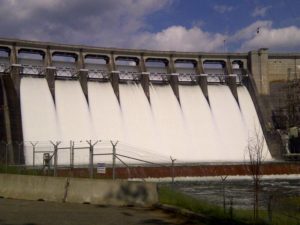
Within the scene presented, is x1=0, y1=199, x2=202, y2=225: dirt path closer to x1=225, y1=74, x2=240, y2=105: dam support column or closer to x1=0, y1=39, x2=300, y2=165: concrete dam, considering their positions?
x1=0, y1=39, x2=300, y2=165: concrete dam

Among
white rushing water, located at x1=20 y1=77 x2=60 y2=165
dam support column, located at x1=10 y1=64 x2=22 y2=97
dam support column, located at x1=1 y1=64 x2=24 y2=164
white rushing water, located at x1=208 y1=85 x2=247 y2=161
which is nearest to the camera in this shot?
dam support column, located at x1=1 y1=64 x2=24 y2=164

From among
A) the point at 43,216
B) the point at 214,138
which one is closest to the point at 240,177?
the point at 214,138

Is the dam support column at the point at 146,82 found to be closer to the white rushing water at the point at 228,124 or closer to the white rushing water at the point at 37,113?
the white rushing water at the point at 228,124

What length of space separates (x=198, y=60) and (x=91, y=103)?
14.3 metres

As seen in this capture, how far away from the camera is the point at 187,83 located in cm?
5141

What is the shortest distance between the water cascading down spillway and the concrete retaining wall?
A: 23.7 metres

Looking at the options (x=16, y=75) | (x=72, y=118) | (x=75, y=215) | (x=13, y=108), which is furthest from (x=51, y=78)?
(x=75, y=215)

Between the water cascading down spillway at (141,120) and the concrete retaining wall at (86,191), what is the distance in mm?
23654

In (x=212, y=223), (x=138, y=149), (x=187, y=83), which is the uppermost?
(x=187, y=83)

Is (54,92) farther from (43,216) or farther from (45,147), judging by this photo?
(43,216)

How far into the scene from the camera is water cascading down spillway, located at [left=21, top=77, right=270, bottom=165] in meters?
41.7

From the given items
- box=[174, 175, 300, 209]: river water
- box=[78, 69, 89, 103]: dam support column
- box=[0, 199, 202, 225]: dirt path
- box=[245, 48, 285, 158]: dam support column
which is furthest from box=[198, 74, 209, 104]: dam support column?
box=[0, 199, 202, 225]: dirt path

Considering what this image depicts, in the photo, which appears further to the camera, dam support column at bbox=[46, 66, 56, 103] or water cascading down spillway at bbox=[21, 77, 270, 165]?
dam support column at bbox=[46, 66, 56, 103]

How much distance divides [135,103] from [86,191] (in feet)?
109
